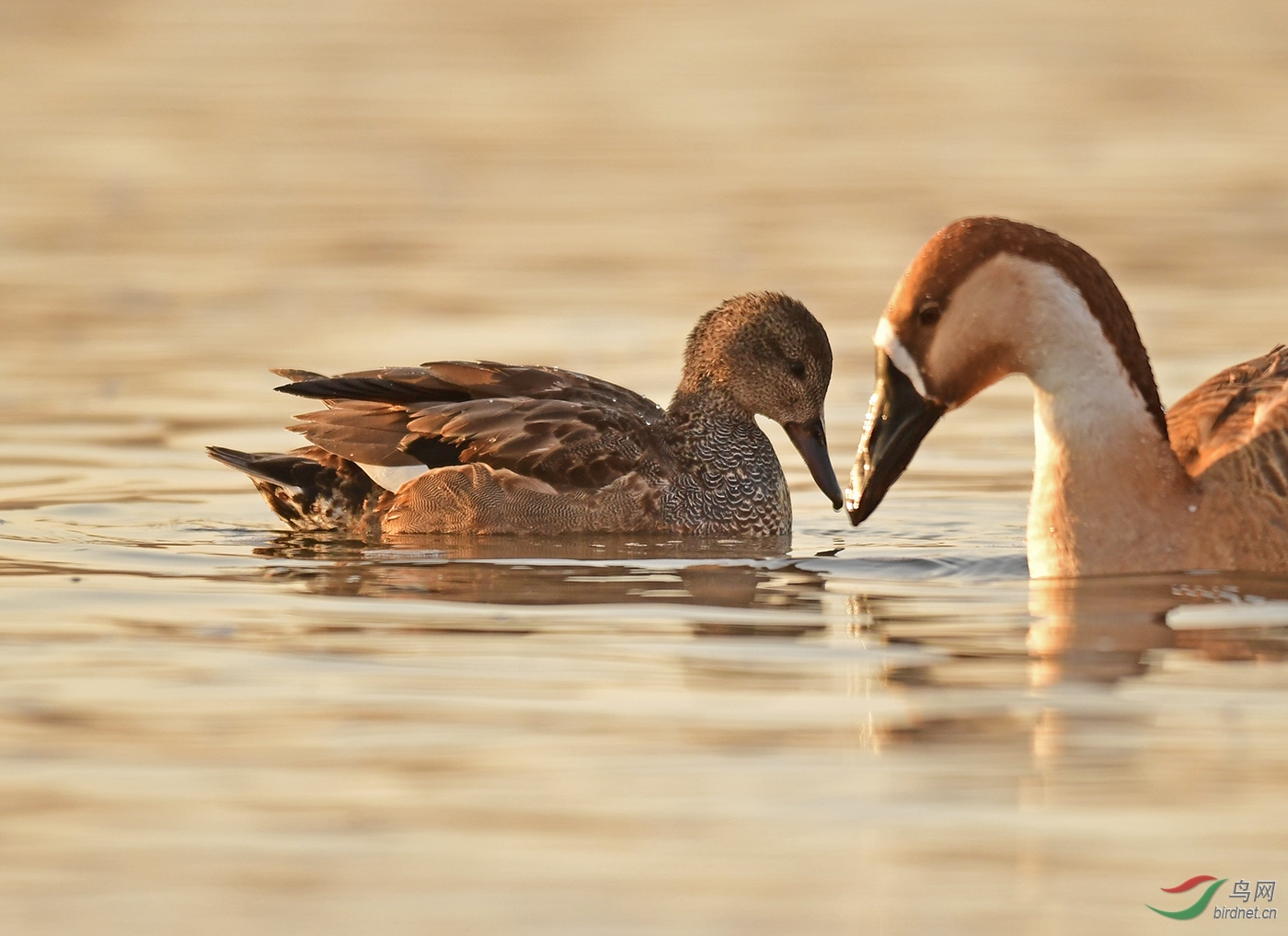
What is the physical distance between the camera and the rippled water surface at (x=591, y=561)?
495 centimetres

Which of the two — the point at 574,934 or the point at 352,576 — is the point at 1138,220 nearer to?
the point at 352,576

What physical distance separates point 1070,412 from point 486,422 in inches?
124

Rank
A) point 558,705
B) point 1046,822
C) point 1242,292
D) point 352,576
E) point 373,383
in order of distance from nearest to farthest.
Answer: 1. point 1046,822
2. point 558,705
3. point 352,576
4. point 373,383
5. point 1242,292

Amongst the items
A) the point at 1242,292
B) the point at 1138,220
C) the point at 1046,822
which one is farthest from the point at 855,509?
the point at 1138,220

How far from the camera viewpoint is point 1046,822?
5109mm

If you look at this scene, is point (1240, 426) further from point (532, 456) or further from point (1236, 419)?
point (532, 456)

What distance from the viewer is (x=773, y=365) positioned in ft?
34.5

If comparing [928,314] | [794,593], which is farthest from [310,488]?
[928,314]

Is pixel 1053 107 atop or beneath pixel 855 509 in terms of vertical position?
atop

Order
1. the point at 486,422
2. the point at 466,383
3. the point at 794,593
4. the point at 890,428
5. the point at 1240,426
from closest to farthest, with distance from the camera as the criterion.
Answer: the point at 890,428 < the point at 1240,426 < the point at 794,593 < the point at 486,422 < the point at 466,383

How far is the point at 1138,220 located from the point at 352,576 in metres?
8.68

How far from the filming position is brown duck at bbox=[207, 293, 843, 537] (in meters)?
9.89

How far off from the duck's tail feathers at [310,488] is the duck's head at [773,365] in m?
1.57

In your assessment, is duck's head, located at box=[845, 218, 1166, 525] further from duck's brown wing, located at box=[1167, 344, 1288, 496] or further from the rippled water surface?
the rippled water surface
